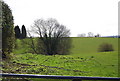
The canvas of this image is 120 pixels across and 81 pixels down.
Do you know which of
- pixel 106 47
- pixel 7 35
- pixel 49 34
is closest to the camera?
pixel 7 35

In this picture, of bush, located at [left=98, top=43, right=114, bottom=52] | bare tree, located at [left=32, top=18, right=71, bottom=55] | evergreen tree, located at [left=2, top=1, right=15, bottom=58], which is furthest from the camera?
bush, located at [left=98, top=43, right=114, bottom=52]

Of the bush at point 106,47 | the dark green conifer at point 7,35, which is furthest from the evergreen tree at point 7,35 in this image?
the bush at point 106,47

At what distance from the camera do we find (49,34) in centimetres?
3928

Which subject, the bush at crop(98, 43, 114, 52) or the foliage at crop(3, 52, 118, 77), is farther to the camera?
the bush at crop(98, 43, 114, 52)

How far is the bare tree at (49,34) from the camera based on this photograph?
128 feet

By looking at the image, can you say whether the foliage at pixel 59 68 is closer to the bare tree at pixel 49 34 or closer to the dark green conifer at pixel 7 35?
the dark green conifer at pixel 7 35

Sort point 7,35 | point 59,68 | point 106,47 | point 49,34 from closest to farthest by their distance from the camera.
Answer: point 7,35
point 59,68
point 49,34
point 106,47

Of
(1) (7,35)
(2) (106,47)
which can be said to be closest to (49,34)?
(2) (106,47)

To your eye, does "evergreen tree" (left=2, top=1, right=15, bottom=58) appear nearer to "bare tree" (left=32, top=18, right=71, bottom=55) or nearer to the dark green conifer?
the dark green conifer

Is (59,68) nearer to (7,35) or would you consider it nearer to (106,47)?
(7,35)

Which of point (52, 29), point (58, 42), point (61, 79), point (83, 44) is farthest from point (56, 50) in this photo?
point (61, 79)

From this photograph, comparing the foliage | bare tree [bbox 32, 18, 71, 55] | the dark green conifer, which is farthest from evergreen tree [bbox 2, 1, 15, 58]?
bare tree [bbox 32, 18, 71, 55]

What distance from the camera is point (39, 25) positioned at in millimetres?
39062

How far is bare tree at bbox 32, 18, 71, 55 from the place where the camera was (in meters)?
39.1
